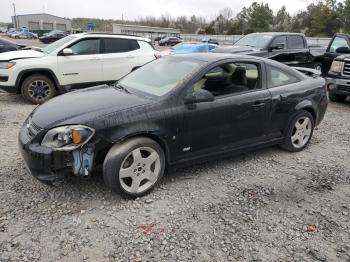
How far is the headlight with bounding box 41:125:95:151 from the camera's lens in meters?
3.43

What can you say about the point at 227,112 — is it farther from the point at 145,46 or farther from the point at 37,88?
the point at 145,46

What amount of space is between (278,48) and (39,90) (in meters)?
6.98

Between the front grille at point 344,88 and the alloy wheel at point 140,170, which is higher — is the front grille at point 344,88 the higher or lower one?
the higher one

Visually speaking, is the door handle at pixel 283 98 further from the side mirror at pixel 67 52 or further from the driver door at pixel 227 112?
the side mirror at pixel 67 52

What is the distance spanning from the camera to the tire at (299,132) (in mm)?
5113

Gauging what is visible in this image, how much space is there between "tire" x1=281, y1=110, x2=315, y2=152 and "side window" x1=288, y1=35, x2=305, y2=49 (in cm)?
625

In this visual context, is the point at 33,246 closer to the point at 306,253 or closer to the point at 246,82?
the point at 306,253

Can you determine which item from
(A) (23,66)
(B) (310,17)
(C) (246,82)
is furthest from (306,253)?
(B) (310,17)

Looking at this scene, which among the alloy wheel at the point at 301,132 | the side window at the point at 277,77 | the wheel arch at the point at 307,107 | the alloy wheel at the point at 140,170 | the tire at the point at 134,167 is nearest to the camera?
the tire at the point at 134,167

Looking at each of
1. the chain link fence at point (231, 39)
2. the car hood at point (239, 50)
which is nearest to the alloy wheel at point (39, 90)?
the car hood at point (239, 50)

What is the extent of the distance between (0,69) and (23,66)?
523 mm

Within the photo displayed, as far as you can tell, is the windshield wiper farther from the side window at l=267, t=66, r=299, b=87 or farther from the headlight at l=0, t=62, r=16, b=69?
the headlight at l=0, t=62, r=16, b=69

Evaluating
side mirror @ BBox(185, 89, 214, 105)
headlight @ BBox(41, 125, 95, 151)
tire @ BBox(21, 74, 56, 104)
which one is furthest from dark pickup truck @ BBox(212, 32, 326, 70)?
headlight @ BBox(41, 125, 95, 151)

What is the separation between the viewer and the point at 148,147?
373cm
